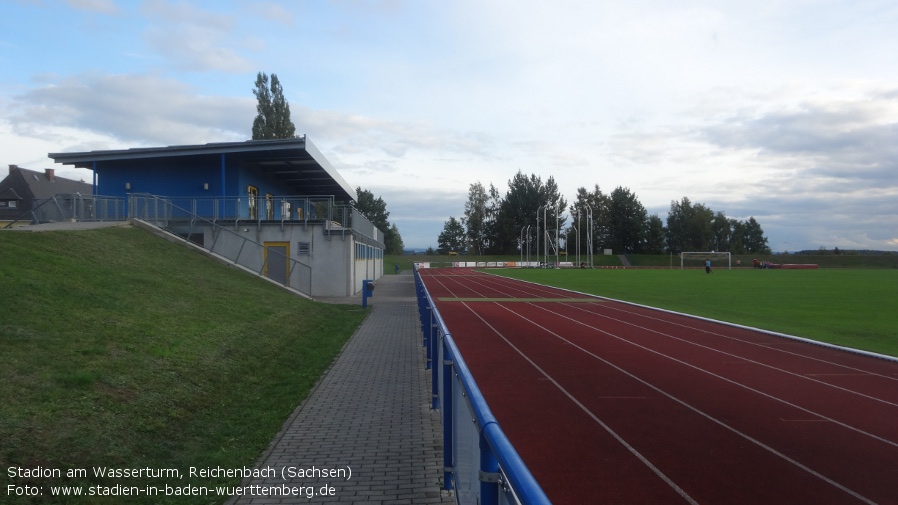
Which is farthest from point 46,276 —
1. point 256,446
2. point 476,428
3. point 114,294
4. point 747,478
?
point 747,478

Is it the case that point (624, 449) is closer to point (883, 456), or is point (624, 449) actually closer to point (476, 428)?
point (883, 456)

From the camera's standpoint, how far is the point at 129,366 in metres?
8.37

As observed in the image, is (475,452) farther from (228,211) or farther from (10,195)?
(10,195)

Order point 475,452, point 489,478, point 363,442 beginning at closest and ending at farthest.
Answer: point 489,478 < point 475,452 < point 363,442

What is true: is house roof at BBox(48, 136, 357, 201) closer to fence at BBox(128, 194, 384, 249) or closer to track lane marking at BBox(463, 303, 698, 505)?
fence at BBox(128, 194, 384, 249)

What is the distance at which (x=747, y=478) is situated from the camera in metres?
6.17

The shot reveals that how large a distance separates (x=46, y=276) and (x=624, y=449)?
9.69 meters

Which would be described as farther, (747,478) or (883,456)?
(883,456)

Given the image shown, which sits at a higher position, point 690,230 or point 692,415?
point 690,230

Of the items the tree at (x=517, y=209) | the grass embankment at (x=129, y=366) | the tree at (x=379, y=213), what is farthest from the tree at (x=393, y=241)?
the grass embankment at (x=129, y=366)

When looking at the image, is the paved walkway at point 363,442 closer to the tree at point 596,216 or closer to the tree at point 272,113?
the tree at point 272,113

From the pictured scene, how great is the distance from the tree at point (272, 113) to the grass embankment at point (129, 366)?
45846 millimetres

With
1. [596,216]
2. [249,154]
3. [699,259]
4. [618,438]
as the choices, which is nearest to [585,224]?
[596,216]

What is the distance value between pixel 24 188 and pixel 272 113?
2425 centimetres
